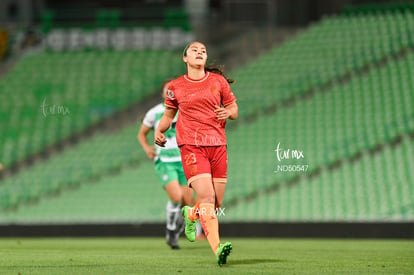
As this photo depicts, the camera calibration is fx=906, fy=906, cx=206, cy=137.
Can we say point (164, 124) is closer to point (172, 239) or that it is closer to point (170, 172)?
point (170, 172)

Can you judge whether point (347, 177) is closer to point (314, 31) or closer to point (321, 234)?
point (321, 234)

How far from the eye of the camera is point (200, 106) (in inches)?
349

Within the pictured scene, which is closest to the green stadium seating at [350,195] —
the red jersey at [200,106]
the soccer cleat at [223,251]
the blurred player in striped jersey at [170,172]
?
the blurred player in striped jersey at [170,172]

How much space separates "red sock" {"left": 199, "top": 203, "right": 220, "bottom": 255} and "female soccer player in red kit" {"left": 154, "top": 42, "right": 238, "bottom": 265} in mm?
22

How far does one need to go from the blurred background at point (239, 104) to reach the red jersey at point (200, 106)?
7554 millimetres

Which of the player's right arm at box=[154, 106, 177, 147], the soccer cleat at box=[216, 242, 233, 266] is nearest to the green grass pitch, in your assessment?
the soccer cleat at box=[216, 242, 233, 266]

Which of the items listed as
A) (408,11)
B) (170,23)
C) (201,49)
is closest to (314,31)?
(408,11)

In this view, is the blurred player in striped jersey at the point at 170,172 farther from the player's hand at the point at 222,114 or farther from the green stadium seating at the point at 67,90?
the green stadium seating at the point at 67,90

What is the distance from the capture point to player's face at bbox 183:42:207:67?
29.1 feet

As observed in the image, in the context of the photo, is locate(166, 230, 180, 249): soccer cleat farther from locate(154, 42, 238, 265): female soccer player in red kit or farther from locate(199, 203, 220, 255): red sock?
locate(199, 203, 220, 255): red sock

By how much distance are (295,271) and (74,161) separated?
1652cm

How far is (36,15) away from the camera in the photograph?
1219 inches

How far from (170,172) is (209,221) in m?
4.04

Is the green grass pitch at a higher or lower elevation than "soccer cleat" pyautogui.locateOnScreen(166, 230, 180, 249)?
lower
